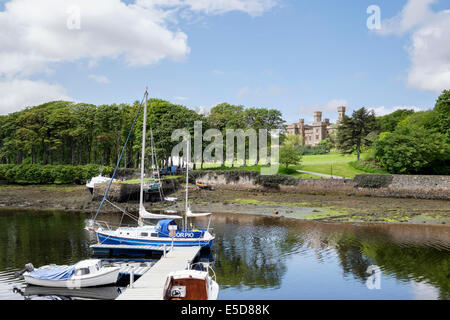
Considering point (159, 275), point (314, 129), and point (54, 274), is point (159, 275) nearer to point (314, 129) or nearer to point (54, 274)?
point (54, 274)

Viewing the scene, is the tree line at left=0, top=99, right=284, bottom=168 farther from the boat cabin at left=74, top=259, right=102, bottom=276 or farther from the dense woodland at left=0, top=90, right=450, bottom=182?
the boat cabin at left=74, top=259, right=102, bottom=276

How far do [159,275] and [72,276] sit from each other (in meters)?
4.38

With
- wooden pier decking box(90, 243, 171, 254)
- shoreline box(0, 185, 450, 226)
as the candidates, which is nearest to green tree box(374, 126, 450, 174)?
shoreline box(0, 185, 450, 226)

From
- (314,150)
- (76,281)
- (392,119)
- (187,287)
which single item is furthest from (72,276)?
(392,119)

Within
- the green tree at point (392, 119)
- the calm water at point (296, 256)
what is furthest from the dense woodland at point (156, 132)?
the calm water at point (296, 256)

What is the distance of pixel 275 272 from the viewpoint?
22.3m

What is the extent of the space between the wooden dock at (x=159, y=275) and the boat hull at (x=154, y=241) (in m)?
0.45

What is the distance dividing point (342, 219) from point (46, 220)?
98.1 ft

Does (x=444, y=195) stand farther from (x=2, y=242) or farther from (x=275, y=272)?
(x=2, y=242)

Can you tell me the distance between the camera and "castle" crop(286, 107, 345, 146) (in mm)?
137375

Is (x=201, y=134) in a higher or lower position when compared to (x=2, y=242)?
higher

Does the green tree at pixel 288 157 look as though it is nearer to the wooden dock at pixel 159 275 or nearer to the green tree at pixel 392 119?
the green tree at pixel 392 119

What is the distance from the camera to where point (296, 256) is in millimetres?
25672
